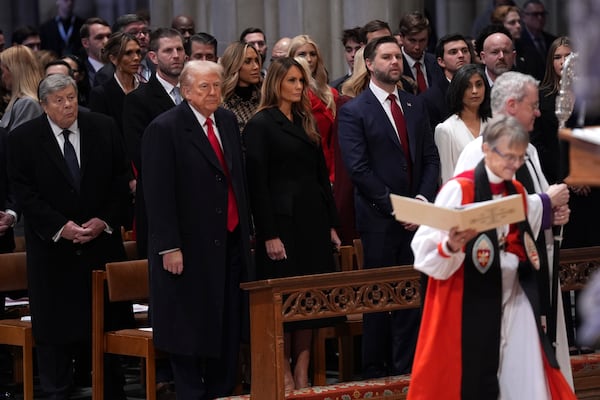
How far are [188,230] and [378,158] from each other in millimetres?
1211

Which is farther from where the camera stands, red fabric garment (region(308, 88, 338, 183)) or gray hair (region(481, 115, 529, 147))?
red fabric garment (region(308, 88, 338, 183))

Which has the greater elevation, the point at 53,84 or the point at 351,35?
the point at 351,35

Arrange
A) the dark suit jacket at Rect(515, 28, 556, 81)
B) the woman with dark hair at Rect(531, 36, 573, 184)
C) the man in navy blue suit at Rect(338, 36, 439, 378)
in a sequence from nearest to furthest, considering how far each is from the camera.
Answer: the man in navy blue suit at Rect(338, 36, 439, 378) < the woman with dark hair at Rect(531, 36, 573, 184) < the dark suit jacket at Rect(515, 28, 556, 81)

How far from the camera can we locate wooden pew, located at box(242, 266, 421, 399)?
543 cm

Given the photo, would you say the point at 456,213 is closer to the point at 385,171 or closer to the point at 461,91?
the point at 385,171

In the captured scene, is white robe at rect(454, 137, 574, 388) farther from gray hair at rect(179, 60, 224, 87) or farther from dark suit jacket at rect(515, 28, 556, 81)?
dark suit jacket at rect(515, 28, 556, 81)

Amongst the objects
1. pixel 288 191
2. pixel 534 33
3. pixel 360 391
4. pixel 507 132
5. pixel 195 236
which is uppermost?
pixel 534 33

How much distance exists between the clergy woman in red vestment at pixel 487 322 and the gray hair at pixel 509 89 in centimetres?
42

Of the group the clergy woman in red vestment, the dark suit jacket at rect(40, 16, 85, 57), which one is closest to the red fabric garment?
the clergy woman in red vestment

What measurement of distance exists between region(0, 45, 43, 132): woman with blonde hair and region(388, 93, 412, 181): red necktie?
241cm

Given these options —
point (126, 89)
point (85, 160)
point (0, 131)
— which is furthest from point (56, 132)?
point (126, 89)

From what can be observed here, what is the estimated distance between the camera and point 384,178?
21.2 feet

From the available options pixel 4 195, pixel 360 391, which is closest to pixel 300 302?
pixel 360 391

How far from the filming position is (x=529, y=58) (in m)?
9.90
